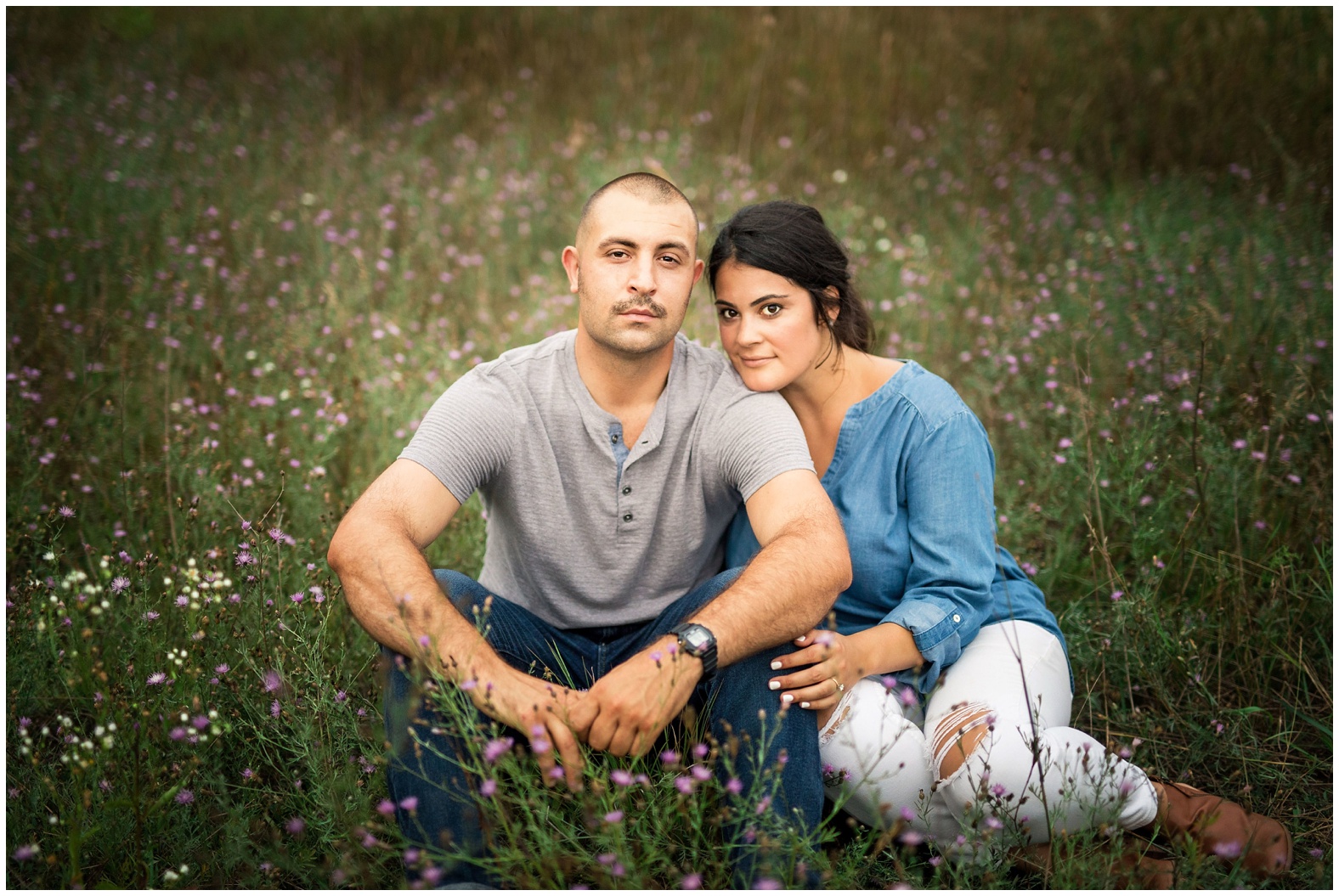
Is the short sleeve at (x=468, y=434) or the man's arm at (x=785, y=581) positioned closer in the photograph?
the man's arm at (x=785, y=581)

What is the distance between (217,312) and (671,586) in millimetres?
3276

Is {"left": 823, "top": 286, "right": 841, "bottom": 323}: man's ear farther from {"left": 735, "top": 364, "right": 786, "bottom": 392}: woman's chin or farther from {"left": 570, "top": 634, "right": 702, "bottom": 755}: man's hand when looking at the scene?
{"left": 570, "top": 634, "right": 702, "bottom": 755}: man's hand

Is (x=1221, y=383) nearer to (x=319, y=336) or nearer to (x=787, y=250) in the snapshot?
(x=787, y=250)

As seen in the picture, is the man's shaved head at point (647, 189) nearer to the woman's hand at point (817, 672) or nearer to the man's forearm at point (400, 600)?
the man's forearm at point (400, 600)

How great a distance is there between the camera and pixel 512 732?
2.06 m

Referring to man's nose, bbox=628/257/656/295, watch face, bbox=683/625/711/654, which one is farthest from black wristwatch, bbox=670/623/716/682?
man's nose, bbox=628/257/656/295

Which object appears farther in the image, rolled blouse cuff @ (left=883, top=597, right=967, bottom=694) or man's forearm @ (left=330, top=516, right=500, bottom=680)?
rolled blouse cuff @ (left=883, top=597, right=967, bottom=694)

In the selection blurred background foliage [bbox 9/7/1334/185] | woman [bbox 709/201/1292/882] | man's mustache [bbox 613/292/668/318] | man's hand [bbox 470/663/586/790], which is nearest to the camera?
man's hand [bbox 470/663/586/790]

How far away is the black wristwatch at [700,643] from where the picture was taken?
1.96 m

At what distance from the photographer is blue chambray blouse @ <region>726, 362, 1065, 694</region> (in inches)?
90.9

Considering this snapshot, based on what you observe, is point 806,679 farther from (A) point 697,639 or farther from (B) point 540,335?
(B) point 540,335

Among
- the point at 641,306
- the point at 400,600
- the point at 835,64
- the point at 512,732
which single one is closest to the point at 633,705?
the point at 512,732

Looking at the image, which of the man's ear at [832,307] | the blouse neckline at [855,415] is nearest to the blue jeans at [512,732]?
the blouse neckline at [855,415]

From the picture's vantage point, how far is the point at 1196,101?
6.96m
